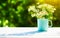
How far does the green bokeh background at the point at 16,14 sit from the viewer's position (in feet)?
10.0

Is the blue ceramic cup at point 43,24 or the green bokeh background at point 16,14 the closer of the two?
the blue ceramic cup at point 43,24

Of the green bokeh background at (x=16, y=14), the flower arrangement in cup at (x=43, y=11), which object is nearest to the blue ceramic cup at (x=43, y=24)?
the flower arrangement in cup at (x=43, y=11)

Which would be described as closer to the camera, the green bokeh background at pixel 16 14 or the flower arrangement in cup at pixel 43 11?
the flower arrangement in cup at pixel 43 11

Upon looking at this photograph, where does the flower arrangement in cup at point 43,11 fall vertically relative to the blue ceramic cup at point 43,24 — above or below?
above

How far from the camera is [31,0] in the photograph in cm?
304

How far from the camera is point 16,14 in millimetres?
3166

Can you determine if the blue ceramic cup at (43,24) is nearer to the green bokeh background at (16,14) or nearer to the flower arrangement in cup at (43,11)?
the flower arrangement in cup at (43,11)

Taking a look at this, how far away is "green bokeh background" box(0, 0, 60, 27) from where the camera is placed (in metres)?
3.06

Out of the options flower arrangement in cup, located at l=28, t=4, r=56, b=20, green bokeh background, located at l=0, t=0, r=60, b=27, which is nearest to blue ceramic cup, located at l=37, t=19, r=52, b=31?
flower arrangement in cup, located at l=28, t=4, r=56, b=20

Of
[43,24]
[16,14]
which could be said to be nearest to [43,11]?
[43,24]

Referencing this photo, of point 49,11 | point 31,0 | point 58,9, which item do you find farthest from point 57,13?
point 49,11

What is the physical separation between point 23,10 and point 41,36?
5.91ft

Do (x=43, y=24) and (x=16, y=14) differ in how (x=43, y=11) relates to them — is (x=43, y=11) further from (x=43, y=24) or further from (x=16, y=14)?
(x=16, y=14)

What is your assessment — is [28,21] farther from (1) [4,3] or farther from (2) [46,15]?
(2) [46,15]
